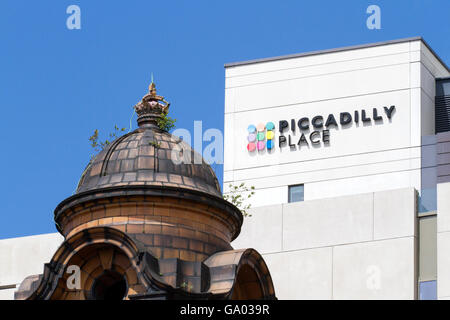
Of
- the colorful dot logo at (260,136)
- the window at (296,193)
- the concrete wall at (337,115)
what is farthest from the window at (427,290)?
the colorful dot logo at (260,136)

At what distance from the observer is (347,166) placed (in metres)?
80.2

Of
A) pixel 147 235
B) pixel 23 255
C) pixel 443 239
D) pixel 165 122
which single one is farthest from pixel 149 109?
pixel 23 255

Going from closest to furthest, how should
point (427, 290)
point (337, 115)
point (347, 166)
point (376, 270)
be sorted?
point (427, 290)
point (376, 270)
point (347, 166)
point (337, 115)

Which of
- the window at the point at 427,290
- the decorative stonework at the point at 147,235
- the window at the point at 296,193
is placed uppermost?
the window at the point at 296,193

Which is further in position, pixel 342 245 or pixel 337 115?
pixel 337 115

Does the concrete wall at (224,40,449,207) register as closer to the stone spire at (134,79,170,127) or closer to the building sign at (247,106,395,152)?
the building sign at (247,106,395,152)

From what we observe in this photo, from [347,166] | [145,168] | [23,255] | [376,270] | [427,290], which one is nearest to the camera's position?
[145,168]

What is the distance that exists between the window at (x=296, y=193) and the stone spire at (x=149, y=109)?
1856 inches

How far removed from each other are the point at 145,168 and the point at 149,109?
2.56 metres

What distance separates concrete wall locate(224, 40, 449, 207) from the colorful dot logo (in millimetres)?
355

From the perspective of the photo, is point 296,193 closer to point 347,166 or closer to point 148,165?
point 347,166

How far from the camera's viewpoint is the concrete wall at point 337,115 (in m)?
79.2

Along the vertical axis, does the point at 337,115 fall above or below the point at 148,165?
above

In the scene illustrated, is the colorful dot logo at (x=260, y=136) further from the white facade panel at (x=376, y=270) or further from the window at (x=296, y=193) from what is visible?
the white facade panel at (x=376, y=270)
